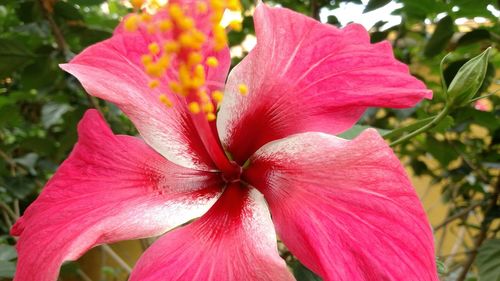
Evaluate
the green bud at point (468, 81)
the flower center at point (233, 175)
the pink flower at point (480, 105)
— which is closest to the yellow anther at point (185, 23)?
the flower center at point (233, 175)

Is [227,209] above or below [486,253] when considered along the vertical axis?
above

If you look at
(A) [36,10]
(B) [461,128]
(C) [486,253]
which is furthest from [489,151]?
(A) [36,10]

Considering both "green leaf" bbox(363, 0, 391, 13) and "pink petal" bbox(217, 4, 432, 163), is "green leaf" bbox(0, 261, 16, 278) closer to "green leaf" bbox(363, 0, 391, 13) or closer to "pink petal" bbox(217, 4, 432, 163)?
"pink petal" bbox(217, 4, 432, 163)

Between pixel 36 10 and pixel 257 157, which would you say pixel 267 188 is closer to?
pixel 257 157

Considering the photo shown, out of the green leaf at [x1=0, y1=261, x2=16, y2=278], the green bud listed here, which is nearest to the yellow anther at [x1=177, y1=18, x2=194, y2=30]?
the green bud

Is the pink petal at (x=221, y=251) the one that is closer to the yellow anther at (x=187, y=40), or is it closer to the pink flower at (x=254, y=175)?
the pink flower at (x=254, y=175)
